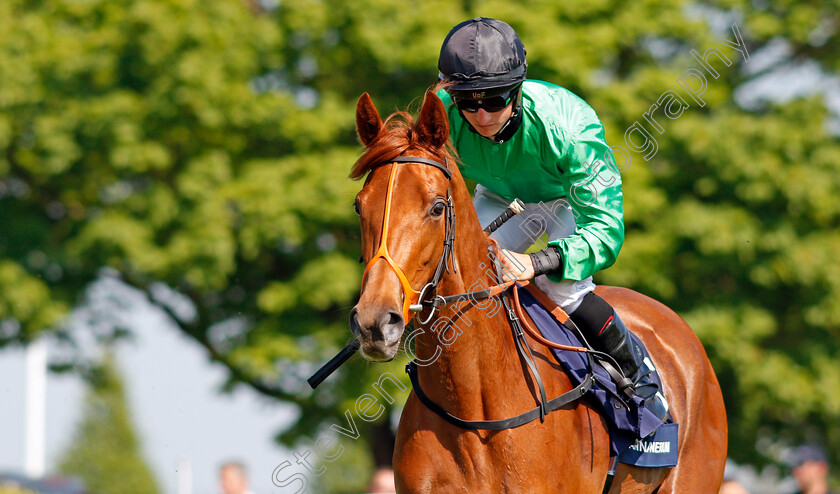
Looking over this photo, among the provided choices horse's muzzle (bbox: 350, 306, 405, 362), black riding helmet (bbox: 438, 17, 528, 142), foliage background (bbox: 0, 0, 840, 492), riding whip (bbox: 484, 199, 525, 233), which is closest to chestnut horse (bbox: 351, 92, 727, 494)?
horse's muzzle (bbox: 350, 306, 405, 362)

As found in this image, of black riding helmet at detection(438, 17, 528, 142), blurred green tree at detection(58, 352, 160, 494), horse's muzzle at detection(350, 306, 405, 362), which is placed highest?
black riding helmet at detection(438, 17, 528, 142)

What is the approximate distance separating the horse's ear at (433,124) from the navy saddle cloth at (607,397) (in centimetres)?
93

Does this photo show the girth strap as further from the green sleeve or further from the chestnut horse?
the green sleeve

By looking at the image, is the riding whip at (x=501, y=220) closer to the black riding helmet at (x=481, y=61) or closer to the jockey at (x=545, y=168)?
the jockey at (x=545, y=168)

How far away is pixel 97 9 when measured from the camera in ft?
43.3

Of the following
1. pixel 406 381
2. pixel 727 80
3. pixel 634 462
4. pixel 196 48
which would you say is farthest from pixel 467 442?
pixel 727 80

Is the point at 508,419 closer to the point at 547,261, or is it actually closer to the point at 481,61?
the point at 547,261

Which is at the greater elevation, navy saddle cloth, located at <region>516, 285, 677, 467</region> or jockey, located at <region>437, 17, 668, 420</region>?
jockey, located at <region>437, 17, 668, 420</region>

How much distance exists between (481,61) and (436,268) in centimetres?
93

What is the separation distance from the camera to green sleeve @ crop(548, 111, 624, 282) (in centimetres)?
375

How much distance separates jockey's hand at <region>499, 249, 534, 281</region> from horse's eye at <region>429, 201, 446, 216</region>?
58 cm

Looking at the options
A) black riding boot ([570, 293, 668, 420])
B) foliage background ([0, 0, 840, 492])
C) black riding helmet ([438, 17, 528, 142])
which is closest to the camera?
black riding helmet ([438, 17, 528, 142])

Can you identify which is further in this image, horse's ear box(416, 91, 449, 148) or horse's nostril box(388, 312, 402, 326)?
horse's ear box(416, 91, 449, 148)

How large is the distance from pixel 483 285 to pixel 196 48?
9678 millimetres
